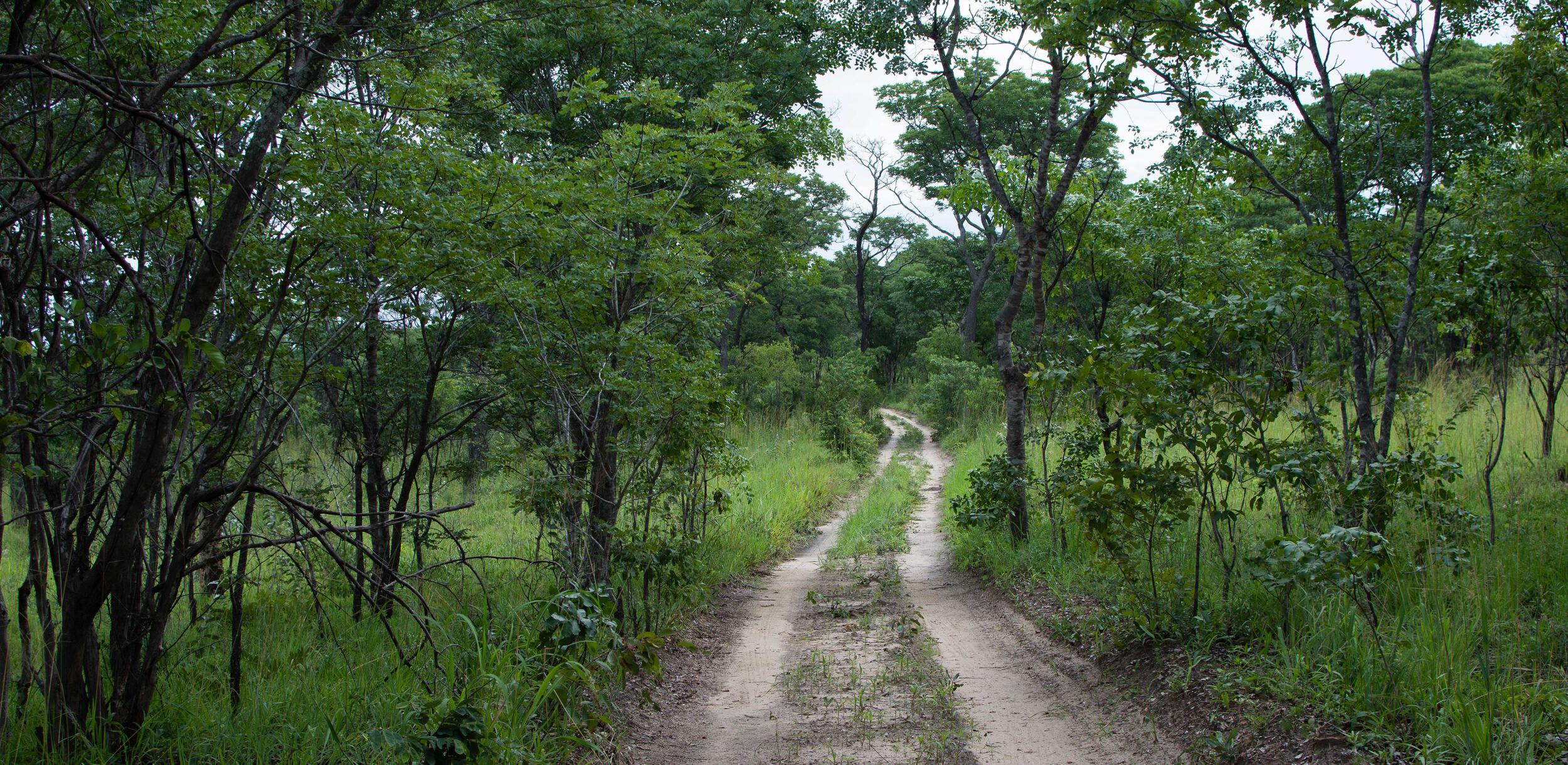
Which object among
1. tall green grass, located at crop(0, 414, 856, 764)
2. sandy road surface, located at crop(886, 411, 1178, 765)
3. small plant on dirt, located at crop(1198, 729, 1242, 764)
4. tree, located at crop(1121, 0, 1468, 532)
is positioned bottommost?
sandy road surface, located at crop(886, 411, 1178, 765)

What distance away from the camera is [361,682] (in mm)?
4523

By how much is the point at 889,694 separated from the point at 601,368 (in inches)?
103

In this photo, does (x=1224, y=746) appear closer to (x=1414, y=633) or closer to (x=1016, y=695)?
(x=1414, y=633)

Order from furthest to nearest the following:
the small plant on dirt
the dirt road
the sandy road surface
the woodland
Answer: the dirt road < the sandy road surface < the small plant on dirt < the woodland

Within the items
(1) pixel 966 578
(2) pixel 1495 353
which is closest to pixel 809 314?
(1) pixel 966 578

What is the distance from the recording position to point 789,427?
869 inches

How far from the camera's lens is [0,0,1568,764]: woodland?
3408 millimetres

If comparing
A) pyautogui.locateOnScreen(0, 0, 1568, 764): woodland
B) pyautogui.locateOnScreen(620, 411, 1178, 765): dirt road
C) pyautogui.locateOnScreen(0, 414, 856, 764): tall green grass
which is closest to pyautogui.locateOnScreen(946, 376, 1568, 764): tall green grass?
pyautogui.locateOnScreen(0, 0, 1568, 764): woodland

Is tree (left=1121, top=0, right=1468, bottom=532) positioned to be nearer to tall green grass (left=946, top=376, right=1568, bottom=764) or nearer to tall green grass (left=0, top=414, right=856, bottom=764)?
tall green grass (left=946, top=376, right=1568, bottom=764)

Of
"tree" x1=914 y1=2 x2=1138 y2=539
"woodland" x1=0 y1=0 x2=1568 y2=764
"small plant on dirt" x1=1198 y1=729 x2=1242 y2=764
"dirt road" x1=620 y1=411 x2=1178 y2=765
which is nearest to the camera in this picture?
"woodland" x1=0 y1=0 x2=1568 y2=764

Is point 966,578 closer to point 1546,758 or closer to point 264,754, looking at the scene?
point 1546,758

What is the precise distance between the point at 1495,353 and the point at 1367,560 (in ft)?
11.2

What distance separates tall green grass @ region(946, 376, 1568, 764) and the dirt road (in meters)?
0.56

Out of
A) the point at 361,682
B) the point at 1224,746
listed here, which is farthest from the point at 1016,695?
the point at 361,682
